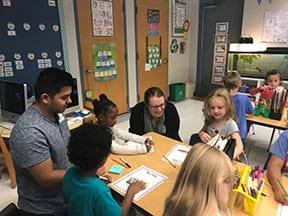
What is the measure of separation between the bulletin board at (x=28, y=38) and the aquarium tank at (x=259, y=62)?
339 centimetres

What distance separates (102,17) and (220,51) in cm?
286

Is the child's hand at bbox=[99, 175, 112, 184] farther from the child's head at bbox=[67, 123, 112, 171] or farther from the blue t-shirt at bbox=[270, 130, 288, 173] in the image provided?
the blue t-shirt at bbox=[270, 130, 288, 173]

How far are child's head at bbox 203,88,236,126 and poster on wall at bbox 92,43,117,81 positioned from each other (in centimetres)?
256

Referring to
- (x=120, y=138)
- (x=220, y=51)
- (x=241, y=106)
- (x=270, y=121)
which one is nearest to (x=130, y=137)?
(x=120, y=138)

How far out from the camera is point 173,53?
5.57 m

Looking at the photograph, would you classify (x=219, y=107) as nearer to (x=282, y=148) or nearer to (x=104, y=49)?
(x=282, y=148)

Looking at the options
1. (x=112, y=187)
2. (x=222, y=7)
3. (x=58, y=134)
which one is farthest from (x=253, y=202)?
(x=222, y=7)

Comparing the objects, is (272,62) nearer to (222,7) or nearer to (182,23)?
(222,7)

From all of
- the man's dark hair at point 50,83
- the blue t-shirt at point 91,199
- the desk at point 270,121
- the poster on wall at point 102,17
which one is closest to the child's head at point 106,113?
the man's dark hair at point 50,83

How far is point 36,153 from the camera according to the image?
1144 millimetres

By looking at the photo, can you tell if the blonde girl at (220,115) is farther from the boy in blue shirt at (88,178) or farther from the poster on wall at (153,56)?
the poster on wall at (153,56)

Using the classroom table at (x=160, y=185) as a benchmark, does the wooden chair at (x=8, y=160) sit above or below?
below

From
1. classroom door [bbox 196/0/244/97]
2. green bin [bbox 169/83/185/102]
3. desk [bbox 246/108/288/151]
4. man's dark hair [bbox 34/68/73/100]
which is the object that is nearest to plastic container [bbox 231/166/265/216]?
man's dark hair [bbox 34/68/73/100]

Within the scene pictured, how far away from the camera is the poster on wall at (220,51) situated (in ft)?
17.1
